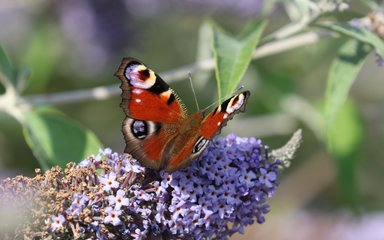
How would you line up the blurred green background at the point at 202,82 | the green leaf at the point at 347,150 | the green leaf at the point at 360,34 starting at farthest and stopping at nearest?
the blurred green background at the point at 202,82
the green leaf at the point at 347,150
the green leaf at the point at 360,34

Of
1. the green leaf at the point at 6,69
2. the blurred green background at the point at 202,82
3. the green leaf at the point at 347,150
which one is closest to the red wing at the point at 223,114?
the green leaf at the point at 6,69

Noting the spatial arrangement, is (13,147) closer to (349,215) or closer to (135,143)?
(349,215)

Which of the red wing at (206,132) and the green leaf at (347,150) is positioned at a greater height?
the green leaf at (347,150)

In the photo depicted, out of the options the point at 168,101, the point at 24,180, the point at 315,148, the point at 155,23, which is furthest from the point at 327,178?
the point at 24,180

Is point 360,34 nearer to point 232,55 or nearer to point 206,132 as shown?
point 232,55

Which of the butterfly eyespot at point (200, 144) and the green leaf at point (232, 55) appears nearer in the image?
the butterfly eyespot at point (200, 144)

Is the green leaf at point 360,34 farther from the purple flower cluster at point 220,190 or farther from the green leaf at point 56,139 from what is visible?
the green leaf at point 56,139

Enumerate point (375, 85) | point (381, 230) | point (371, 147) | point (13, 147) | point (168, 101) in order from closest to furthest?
point (168, 101)
point (381, 230)
point (13, 147)
point (371, 147)
point (375, 85)

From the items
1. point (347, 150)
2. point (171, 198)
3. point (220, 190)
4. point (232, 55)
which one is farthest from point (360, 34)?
point (347, 150)
